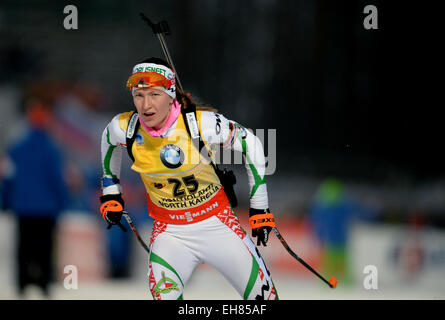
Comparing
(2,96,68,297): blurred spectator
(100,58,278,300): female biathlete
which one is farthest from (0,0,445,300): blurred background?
(100,58,278,300): female biathlete

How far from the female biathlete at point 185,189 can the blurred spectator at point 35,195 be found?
2600 mm

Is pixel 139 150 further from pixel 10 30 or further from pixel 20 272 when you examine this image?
pixel 10 30

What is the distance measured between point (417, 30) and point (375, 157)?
300 centimetres

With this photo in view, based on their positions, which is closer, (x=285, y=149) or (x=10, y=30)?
(x=285, y=149)

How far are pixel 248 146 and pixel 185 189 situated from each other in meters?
0.45

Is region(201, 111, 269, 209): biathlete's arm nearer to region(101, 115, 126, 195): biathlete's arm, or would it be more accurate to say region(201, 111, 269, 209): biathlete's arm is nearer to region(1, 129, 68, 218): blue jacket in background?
region(101, 115, 126, 195): biathlete's arm

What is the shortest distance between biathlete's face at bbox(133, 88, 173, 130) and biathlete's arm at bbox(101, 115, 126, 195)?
0.23 metres

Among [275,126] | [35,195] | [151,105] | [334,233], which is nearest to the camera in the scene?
[151,105]

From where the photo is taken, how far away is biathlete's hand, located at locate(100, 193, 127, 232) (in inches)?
171

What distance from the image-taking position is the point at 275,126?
17391 millimetres

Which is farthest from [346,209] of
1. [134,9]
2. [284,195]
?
[134,9]

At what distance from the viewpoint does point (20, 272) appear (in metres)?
6.68

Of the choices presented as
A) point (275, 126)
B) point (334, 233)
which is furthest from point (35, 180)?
point (275, 126)

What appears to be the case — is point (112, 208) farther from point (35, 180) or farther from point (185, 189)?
point (35, 180)
